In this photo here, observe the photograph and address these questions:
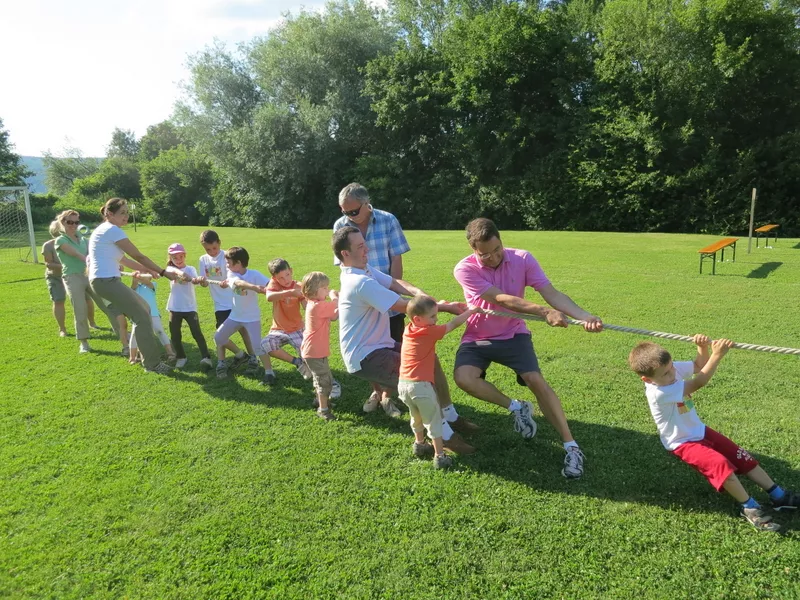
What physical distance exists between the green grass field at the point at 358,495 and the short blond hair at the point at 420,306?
1.27 metres

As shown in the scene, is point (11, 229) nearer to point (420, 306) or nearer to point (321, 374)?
point (321, 374)

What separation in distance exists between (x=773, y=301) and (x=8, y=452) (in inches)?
453

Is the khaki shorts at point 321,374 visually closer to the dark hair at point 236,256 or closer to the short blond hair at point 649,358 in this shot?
the dark hair at point 236,256

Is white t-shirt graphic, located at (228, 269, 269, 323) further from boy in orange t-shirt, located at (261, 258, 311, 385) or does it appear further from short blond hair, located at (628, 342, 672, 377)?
short blond hair, located at (628, 342, 672, 377)

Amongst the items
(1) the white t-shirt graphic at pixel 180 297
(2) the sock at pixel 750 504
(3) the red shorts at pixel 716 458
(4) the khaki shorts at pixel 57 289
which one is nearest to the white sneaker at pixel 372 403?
(3) the red shorts at pixel 716 458

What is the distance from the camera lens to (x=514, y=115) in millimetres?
32875

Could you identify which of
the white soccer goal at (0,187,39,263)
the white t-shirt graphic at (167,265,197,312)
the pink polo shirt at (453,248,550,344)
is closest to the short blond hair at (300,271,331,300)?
the pink polo shirt at (453,248,550,344)

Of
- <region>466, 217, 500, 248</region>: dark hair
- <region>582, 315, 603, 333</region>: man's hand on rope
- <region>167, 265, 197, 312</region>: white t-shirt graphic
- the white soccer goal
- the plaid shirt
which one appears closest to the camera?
<region>582, 315, 603, 333</region>: man's hand on rope

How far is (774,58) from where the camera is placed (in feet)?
83.8

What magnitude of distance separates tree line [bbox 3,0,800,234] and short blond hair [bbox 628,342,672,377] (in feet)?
85.5

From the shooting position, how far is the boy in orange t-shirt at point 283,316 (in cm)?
624

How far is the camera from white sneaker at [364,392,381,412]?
5.76 metres

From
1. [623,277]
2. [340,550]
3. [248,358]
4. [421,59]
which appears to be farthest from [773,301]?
[421,59]

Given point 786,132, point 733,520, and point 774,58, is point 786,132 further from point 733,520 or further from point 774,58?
point 733,520
